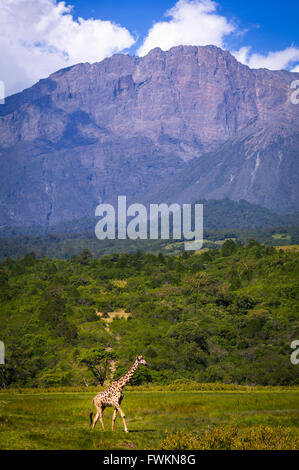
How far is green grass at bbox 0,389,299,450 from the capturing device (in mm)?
21250

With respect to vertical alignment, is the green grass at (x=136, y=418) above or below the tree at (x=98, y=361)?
above

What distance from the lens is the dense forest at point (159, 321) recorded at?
78.6 metres

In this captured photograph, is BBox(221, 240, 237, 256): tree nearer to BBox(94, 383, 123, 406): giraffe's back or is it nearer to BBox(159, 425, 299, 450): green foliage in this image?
BBox(94, 383, 123, 406): giraffe's back

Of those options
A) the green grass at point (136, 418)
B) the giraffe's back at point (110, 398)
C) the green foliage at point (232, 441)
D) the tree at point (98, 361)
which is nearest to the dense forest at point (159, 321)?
the tree at point (98, 361)

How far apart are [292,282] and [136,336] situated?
3796 centimetres

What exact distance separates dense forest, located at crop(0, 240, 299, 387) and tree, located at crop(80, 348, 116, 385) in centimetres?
32

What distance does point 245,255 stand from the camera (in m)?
168

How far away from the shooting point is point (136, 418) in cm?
2895

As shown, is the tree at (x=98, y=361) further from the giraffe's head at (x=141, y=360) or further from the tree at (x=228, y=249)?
the tree at (x=228, y=249)

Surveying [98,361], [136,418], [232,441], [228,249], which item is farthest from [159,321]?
[232,441]

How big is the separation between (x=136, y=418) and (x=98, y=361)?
4875cm

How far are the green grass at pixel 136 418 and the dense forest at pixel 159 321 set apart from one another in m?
37.0

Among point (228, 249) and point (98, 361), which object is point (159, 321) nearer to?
point (98, 361)

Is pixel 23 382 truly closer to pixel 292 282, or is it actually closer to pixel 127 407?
pixel 127 407
